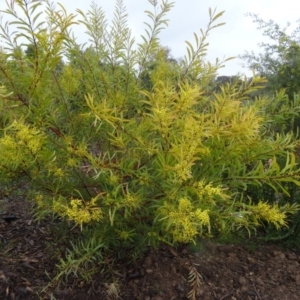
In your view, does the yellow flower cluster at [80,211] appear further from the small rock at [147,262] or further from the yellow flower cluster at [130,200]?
the small rock at [147,262]

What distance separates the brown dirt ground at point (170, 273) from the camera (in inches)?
108

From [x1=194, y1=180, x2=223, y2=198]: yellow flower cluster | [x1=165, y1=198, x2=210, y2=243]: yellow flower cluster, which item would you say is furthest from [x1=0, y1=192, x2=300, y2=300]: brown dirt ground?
[x1=194, y1=180, x2=223, y2=198]: yellow flower cluster

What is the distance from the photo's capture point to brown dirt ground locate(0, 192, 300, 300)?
2.75 m

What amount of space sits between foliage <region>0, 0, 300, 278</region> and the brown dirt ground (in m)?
0.21

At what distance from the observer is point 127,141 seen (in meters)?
2.21

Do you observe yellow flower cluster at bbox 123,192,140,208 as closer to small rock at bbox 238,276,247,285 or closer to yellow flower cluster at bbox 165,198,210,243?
yellow flower cluster at bbox 165,198,210,243

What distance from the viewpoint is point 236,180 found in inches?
89.7

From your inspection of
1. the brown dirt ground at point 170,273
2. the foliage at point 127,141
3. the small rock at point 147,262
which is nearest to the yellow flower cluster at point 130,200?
the foliage at point 127,141

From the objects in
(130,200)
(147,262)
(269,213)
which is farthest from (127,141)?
(147,262)

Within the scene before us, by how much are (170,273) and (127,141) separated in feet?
3.59

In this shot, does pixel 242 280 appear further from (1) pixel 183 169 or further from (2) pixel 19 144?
(2) pixel 19 144

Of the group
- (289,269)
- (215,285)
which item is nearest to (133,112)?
(215,285)

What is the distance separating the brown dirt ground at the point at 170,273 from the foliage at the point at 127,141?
0.21m

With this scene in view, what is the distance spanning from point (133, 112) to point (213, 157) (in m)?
0.83
